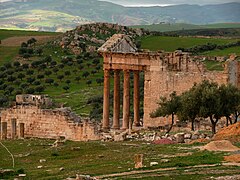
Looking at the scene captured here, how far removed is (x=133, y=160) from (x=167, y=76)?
21.6 m

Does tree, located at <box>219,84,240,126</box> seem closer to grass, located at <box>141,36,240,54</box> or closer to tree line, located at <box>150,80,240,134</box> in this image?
tree line, located at <box>150,80,240,134</box>

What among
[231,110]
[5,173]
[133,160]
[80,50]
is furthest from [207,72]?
[80,50]

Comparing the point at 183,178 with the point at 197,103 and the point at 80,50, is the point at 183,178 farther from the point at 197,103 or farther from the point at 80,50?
the point at 80,50

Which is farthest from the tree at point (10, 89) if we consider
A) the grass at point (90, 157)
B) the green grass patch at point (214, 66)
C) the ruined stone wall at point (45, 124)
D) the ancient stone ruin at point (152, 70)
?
the grass at point (90, 157)

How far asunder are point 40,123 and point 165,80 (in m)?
9.16

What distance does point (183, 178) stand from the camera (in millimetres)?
23047

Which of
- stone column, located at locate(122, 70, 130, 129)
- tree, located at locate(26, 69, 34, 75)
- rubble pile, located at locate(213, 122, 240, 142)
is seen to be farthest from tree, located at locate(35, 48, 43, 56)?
rubble pile, located at locate(213, 122, 240, 142)

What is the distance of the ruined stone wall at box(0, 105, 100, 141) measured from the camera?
147ft

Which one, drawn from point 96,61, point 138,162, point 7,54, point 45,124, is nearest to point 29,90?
point 96,61

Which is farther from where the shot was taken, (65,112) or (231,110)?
(65,112)

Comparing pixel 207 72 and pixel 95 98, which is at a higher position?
pixel 207 72

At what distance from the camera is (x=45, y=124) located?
4625cm

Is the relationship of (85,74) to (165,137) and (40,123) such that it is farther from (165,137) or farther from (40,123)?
(165,137)

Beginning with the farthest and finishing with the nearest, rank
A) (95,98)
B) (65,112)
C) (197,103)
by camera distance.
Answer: (95,98) → (65,112) → (197,103)
